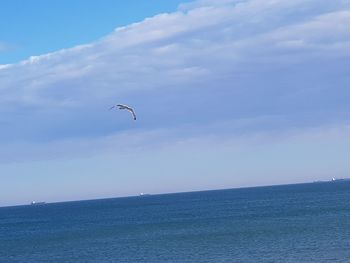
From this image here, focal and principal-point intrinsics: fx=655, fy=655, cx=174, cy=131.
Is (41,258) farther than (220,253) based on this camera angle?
Yes

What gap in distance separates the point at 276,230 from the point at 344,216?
20.9m

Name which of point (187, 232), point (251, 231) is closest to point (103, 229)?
point (187, 232)

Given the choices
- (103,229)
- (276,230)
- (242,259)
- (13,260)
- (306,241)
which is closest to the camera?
(242,259)

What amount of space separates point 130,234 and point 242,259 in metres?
36.8

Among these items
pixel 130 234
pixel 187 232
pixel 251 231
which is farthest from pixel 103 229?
pixel 251 231

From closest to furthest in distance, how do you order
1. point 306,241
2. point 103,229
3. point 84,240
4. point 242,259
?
point 242,259
point 306,241
point 84,240
point 103,229

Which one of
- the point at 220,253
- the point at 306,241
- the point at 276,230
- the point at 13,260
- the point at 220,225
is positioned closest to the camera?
the point at 220,253

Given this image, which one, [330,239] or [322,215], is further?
[322,215]

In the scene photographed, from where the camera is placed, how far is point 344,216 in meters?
97.9

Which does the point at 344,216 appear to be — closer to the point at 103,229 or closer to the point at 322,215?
the point at 322,215

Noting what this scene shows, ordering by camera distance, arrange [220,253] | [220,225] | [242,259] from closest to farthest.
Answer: [242,259]
[220,253]
[220,225]

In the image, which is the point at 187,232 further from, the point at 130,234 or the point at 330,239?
the point at 330,239

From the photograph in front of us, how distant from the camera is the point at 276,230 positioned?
8138 centimetres

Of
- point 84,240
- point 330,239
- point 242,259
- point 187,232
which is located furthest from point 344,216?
point 242,259
